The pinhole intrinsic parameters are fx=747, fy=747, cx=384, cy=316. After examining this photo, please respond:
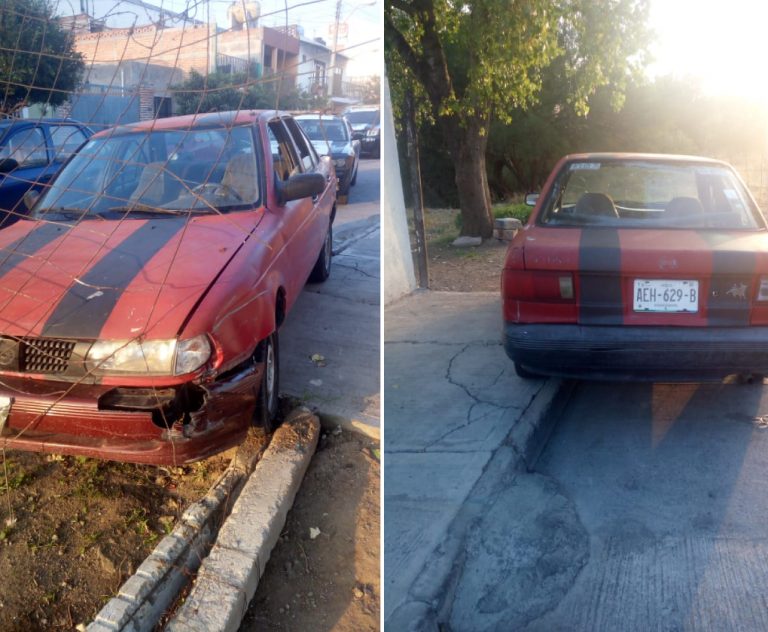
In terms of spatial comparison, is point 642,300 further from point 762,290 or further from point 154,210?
point 154,210

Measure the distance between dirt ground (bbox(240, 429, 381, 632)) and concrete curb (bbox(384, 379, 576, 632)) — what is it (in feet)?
0.53

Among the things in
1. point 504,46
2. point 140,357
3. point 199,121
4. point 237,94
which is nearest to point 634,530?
point 140,357

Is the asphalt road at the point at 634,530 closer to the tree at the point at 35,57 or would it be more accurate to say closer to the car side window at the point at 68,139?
the tree at the point at 35,57

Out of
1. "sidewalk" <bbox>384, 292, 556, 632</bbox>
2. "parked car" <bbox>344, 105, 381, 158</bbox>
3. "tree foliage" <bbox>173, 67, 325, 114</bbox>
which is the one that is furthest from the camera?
"parked car" <bbox>344, 105, 381, 158</bbox>

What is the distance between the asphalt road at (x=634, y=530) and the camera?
7.25 ft

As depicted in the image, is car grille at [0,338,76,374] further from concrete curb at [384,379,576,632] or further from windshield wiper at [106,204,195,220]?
concrete curb at [384,379,576,632]

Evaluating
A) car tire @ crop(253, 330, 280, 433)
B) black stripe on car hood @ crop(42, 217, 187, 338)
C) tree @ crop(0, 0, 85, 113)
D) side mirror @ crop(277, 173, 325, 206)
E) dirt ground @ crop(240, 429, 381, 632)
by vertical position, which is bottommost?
dirt ground @ crop(240, 429, 381, 632)

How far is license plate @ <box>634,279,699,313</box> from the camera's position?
315 cm

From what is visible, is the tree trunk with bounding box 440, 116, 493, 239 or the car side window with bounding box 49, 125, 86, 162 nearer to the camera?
the car side window with bounding box 49, 125, 86, 162

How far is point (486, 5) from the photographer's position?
4.00 metres

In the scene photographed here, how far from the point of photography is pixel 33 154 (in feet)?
15.3

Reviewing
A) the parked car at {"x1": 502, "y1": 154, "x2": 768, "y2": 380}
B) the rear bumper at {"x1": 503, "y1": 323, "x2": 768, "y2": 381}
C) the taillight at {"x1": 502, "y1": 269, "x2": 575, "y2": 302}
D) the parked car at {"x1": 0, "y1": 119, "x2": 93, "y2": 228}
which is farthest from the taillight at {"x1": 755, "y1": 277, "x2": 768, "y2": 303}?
the parked car at {"x1": 0, "y1": 119, "x2": 93, "y2": 228}

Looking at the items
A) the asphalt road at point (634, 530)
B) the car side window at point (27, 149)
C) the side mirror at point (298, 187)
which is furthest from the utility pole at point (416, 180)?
the car side window at point (27, 149)

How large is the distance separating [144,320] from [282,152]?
197 cm
